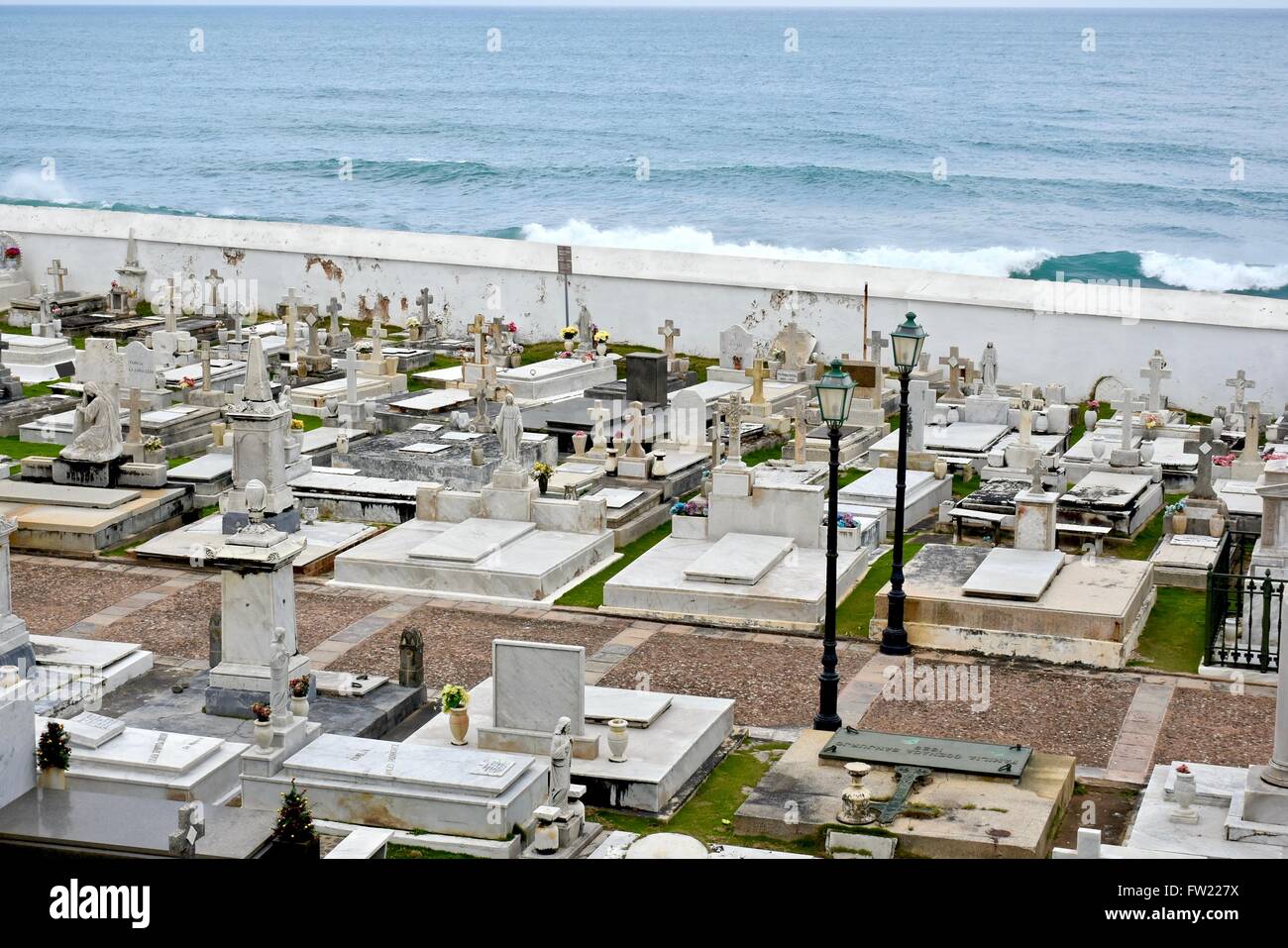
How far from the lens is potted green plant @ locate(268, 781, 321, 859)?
10.4 metres

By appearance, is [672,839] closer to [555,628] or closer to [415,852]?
[415,852]

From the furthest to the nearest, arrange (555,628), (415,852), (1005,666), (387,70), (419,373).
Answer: (387,70)
(419,373)
(555,628)
(1005,666)
(415,852)

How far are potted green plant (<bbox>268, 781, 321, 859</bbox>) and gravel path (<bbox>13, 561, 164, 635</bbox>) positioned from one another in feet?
22.2

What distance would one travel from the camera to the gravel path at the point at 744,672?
14625 millimetres

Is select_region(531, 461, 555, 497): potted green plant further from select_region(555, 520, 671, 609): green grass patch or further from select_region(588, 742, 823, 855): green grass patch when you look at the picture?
select_region(588, 742, 823, 855): green grass patch

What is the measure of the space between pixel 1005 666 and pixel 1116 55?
13198 cm

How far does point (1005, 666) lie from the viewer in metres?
15.7

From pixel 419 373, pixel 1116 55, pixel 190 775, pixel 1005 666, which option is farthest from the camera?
pixel 1116 55

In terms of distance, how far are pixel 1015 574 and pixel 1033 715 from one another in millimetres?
2633

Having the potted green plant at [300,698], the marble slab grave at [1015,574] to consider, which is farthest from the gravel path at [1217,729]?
the potted green plant at [300,698]

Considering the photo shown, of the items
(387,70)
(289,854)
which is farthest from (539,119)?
(289,854)

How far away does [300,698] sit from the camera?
12.8 m

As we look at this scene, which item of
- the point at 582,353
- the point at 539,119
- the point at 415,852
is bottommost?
the point at 415,852

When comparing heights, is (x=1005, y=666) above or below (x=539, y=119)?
below
